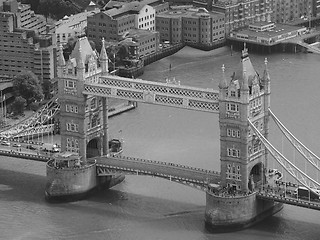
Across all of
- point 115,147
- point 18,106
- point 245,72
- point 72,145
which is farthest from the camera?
point 18,106

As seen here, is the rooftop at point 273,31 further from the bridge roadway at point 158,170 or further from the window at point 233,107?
the window at point 233,107

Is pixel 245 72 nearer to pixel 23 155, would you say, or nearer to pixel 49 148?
pixel 49 148

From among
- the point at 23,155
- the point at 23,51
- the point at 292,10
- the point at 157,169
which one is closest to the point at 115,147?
the point at 23,155

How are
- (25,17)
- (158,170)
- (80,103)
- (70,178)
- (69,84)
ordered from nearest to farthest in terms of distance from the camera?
(158,170) → (70,178) → (80,103) → (69,84) → (25,17)

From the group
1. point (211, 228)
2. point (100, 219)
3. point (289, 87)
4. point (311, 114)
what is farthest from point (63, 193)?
point (289, 87)

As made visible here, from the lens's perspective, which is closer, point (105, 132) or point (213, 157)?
point (105, 132)

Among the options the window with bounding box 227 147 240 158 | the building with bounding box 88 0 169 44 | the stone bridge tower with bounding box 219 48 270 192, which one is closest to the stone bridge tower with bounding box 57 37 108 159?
the stone bridge tower with bounding box 219 48 270 192
